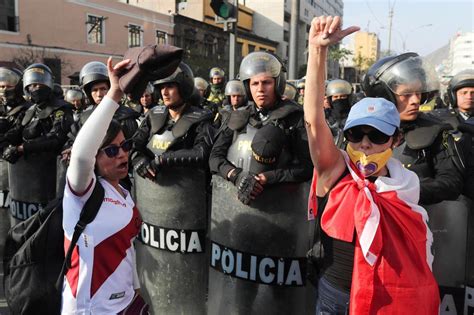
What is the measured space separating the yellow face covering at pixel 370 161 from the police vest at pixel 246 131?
1141 mm

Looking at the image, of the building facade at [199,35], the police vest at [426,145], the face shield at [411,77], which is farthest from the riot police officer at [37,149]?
the building facade at [199,35]

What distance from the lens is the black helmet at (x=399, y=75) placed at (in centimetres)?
306

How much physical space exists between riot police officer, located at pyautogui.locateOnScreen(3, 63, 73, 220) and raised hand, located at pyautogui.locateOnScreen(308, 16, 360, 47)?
3925 mm

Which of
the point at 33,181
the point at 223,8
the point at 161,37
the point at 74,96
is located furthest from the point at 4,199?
the point at 161,37

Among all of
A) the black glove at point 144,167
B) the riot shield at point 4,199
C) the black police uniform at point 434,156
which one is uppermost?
the black police uniform at point 434,156

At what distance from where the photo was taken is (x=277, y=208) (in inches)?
130

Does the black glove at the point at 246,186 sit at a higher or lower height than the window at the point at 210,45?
lower

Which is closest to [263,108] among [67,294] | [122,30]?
[67,294]

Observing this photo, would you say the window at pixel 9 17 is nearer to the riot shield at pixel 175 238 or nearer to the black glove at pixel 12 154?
the black glove at pixel 12 154

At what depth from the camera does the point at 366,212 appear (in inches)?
80.0

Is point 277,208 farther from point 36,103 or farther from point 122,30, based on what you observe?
point 122,30

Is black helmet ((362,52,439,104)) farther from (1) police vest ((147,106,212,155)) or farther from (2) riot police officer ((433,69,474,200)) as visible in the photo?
(1) police vest ((147,106,212,155))

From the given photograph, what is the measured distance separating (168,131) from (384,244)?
2534 millimetres

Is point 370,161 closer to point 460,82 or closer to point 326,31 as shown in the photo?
point 326,31
